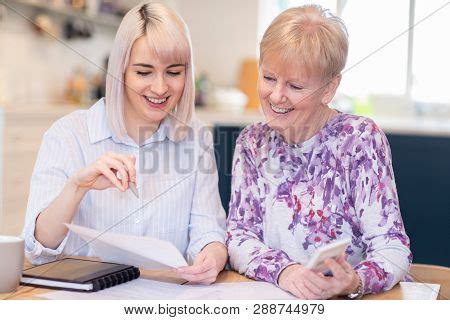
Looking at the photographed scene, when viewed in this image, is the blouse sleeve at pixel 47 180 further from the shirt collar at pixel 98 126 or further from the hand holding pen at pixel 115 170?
the hand holding pen at pixel 115 170

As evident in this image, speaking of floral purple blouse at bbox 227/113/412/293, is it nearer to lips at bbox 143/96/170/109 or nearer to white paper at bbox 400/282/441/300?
white paper at bbox 400/282/441/300

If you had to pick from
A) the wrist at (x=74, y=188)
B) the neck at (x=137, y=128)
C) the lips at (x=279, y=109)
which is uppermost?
the lips at (x=279, y=109)

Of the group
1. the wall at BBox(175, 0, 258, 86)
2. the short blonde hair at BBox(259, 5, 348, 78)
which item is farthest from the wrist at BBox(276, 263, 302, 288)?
the wall at BBox(175, 0, 258, 86)

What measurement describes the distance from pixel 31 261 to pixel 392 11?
1.80m

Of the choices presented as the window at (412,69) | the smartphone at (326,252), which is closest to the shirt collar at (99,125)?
the smartphone at (326,252)

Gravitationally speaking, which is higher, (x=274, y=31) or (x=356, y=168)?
(x=274, y=31)

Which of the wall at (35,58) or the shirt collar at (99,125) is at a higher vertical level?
the wall at (35,58)

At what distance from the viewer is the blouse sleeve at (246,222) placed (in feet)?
3.76

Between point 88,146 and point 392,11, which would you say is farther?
point 392,11

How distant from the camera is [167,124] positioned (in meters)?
1.38

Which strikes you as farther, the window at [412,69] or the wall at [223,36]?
the wall at [223,36]

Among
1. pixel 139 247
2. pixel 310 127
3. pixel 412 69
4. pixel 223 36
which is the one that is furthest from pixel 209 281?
pixel 223 36
